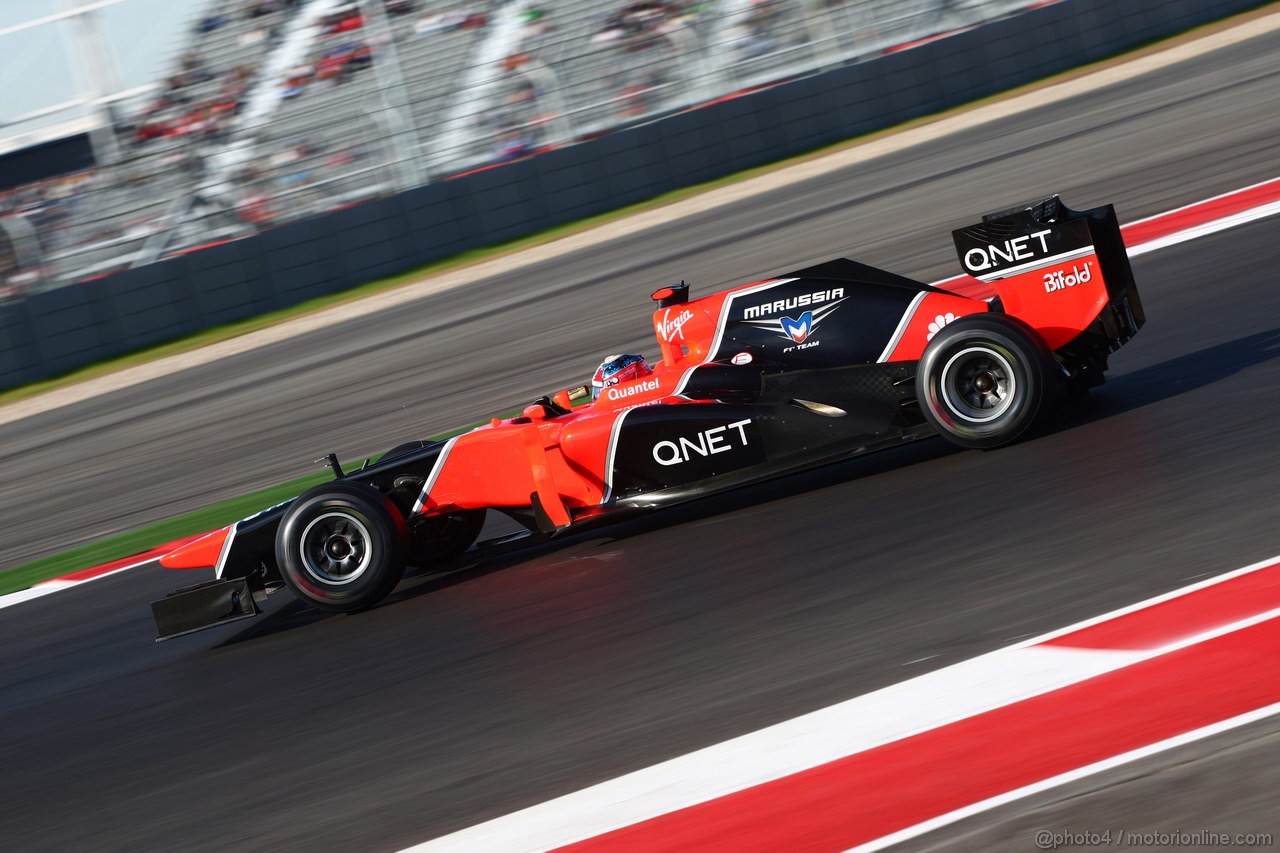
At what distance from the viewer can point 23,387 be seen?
49.9ft

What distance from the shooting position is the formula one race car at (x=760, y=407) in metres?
5.21

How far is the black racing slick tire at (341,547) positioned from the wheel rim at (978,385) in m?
2.30

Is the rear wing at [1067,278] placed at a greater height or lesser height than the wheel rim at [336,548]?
greater

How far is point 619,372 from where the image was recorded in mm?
5695

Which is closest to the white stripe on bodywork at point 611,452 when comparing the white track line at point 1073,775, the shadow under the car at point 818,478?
the shadow under the car at point 818,478

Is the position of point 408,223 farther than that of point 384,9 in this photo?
No

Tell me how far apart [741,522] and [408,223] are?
11640 mm

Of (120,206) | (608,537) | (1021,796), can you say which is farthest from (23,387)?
(1021,796)

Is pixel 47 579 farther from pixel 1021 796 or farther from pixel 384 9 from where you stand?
pixel 384 9

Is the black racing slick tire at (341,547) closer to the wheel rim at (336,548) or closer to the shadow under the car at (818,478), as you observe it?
the wheel rim at (336,548)

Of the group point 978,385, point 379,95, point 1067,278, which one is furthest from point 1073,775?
point 379,95

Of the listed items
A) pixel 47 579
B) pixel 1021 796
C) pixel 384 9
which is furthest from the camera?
pixel 384 9

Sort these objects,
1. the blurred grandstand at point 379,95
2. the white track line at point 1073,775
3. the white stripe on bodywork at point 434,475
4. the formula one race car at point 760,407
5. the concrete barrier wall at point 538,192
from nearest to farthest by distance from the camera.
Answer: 1. the white track line at point 1073,775
2. the formula one race car at point 760,407
3. the white stripe on bodywork at point 434,475
4. the concrete barrier wall at point 538,192
5. the blurred grandstand at point 379,95

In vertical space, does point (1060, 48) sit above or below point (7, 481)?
above
